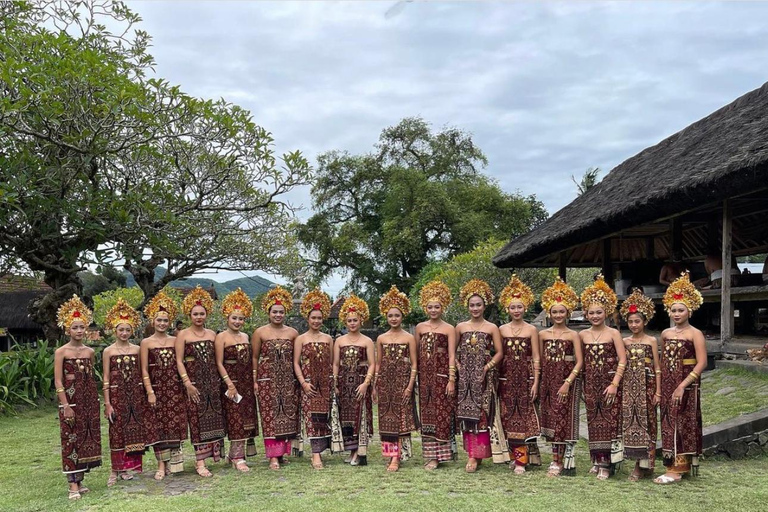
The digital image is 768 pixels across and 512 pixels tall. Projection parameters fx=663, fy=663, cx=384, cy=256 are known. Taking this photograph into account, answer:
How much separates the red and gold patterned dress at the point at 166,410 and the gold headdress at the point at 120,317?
29 centimetres

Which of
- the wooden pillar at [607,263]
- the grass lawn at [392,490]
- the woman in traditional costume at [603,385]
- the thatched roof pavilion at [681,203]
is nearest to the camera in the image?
the grass lawn at [392,490]

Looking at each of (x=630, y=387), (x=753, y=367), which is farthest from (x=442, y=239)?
(x=630, y=387)

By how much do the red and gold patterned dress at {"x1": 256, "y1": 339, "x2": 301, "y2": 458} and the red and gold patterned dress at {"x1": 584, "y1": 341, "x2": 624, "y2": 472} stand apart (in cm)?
239

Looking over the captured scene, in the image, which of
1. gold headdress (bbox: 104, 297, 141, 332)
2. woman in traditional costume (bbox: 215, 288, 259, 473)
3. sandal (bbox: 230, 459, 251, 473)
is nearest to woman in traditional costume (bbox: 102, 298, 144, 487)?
gold headdress (bbox: 104, 297, 141, 332)

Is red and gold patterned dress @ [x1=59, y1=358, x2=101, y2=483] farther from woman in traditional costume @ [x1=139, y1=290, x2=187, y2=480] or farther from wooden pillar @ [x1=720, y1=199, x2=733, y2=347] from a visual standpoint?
wooden pillar @ [x1=720, y1=199, x2=733, y2=347]

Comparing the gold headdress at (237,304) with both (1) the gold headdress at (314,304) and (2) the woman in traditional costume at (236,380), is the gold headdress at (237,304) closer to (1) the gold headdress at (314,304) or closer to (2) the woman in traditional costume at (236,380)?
(2) the woman in traditional costume at (236,380)

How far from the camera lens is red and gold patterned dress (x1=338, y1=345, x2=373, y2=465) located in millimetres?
5520

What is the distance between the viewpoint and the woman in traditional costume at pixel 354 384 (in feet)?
18.1

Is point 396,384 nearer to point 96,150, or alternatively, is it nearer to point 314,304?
point 314,304

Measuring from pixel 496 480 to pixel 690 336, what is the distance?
1738 mm

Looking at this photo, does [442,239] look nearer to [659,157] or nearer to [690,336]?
[659,157]

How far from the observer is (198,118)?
26.7 ft

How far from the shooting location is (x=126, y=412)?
17.0 ft

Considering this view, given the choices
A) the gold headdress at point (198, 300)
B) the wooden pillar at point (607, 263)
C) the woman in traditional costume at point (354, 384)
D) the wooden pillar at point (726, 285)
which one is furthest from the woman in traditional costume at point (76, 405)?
the wooden pillar at point (607, 263)
